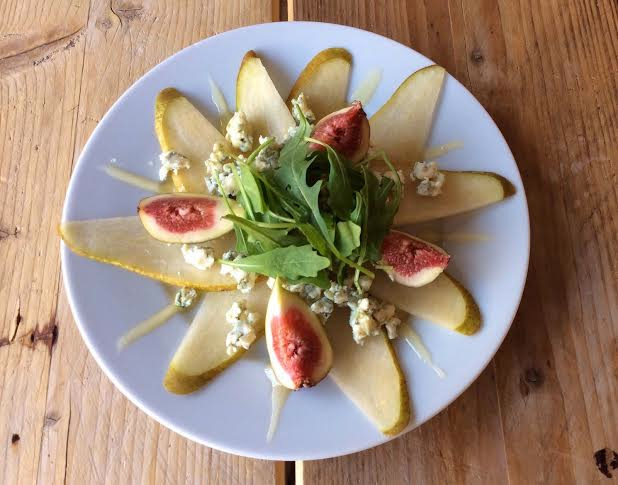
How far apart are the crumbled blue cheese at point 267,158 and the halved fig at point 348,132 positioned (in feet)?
0.32

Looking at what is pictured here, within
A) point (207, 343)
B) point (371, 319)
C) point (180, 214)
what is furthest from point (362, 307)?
point (180, 214)

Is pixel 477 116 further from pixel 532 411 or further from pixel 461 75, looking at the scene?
pixel 532 411

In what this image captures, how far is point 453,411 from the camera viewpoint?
4.55ft

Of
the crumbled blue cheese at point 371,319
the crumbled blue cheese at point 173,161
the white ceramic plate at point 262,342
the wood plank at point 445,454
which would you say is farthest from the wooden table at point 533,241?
the crumbled blue cheese at point 173,161

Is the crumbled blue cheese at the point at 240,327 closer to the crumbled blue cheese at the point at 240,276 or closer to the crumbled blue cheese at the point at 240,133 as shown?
the crumbled blue cheese at the point at 240,276

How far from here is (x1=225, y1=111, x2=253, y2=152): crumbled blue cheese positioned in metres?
1.37

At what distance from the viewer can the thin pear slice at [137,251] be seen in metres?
1.31

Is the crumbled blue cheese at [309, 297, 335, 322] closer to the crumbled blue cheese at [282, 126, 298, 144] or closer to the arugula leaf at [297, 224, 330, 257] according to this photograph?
the arugula leaf at [297, 224, 330, 257]

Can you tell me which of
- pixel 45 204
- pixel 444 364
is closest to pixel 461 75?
pixel 444 364

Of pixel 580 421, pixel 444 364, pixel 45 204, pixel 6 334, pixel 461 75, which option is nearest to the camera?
pixel 444 364

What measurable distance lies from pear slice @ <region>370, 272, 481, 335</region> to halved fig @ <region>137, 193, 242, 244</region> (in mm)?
380

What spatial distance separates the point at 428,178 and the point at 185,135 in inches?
23.6

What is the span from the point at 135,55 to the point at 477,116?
1.01 meters

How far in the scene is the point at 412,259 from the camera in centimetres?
125
